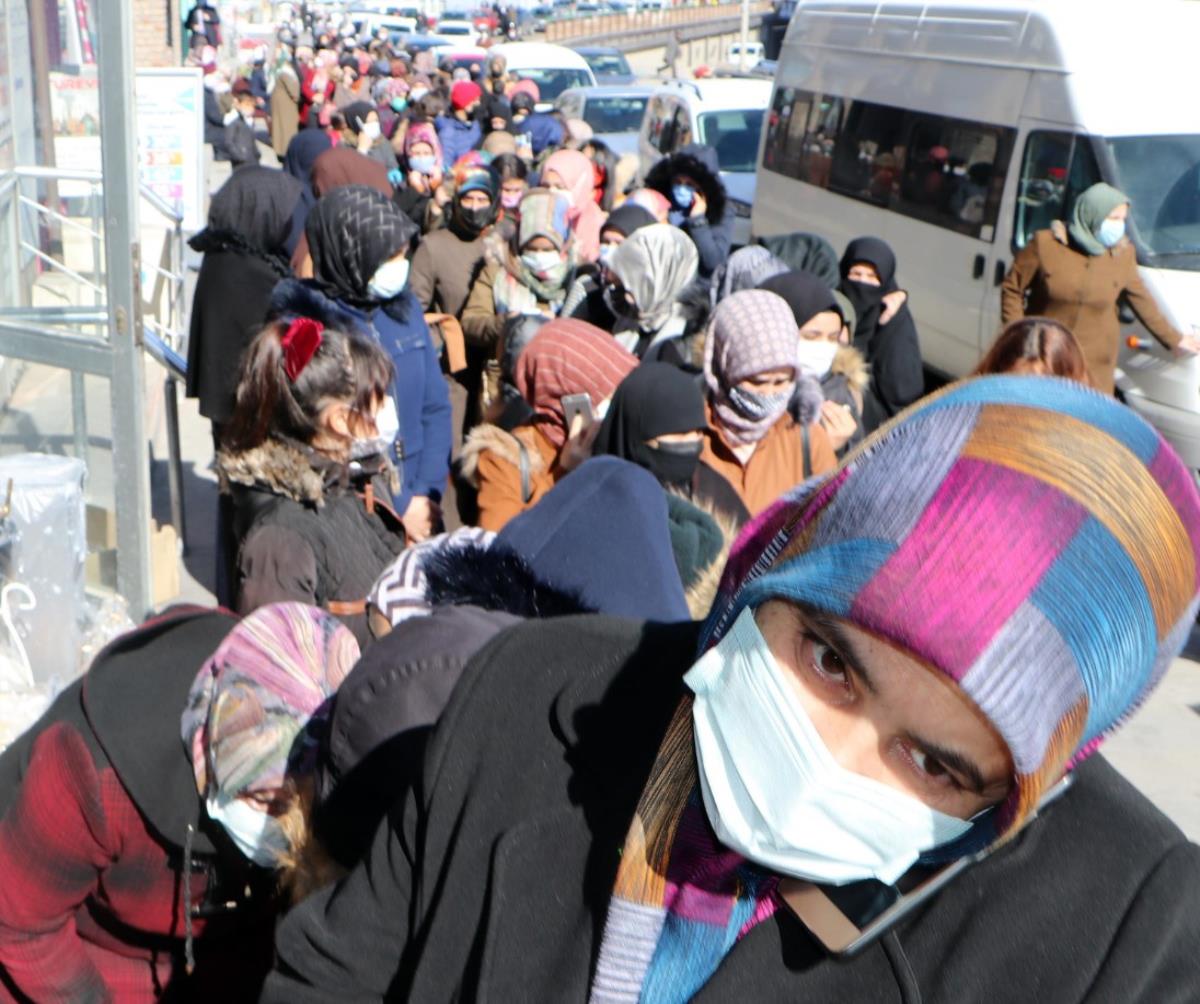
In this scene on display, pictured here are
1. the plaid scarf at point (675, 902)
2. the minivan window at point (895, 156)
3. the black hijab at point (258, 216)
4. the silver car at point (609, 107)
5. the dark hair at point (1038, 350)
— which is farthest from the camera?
the silver car at point (609, 107)

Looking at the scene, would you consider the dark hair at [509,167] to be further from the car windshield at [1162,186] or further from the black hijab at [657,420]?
the black hijab at [657,420]

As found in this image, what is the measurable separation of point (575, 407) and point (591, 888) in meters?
3.09

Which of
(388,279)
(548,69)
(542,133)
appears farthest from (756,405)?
(548,69)

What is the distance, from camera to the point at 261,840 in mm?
2105

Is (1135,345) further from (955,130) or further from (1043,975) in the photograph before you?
(1043,975)

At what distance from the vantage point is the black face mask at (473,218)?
7355 mm

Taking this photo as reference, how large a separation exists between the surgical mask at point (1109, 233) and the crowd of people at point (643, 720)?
465cm

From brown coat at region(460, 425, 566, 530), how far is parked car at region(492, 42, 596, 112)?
20.5m

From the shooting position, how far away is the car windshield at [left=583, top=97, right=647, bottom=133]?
61.8 ft

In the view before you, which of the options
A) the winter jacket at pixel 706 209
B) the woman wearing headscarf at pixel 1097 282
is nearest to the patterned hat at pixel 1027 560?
the woman wearing headscarf at pixel 1097 282

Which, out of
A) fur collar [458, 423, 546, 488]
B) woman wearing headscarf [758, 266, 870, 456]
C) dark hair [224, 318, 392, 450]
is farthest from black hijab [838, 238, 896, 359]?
dark hair [224, 318, 392, 450]

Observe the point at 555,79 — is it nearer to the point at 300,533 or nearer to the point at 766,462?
the point at 766,462

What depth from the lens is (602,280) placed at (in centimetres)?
587

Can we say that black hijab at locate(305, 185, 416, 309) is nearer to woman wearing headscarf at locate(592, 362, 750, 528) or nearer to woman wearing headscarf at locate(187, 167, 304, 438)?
woman wearing headscarf at locate(187, 167, 304, 438)
